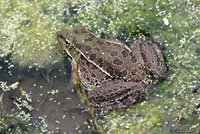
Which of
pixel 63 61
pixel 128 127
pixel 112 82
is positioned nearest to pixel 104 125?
pixel 128 127

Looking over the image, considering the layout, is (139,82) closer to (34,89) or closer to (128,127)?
(128,127)

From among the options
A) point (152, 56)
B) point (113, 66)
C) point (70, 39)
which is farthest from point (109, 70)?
point (70, 39)

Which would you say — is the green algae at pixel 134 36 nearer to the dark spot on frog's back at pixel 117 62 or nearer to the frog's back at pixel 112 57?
the frog's back at pixel 112 57

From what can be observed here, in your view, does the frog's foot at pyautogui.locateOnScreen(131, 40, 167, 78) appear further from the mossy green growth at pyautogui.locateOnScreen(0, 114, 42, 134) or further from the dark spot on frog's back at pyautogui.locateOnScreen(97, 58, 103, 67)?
the mossy green growth at pyautogui.locateOnScreen(0, 114, 42, 134)

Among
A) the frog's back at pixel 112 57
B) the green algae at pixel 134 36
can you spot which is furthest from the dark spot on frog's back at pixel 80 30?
the green algae at pixel 134 36

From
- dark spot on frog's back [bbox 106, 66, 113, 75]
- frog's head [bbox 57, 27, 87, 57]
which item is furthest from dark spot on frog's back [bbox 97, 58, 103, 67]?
frog's head [bbox 57, 27, 87, 57]

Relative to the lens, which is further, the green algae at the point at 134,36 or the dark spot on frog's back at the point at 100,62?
the dark spot on frog's back at the point at 100,62
